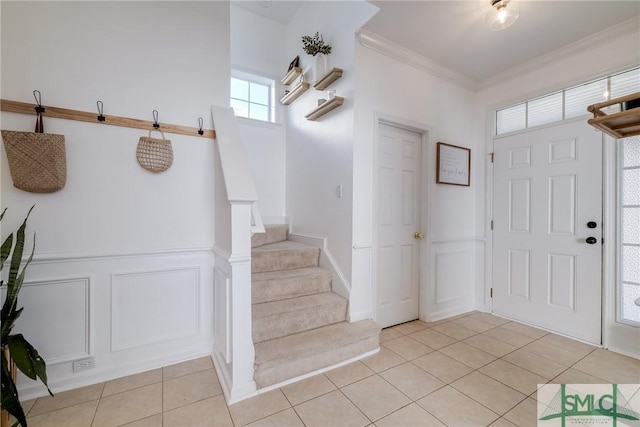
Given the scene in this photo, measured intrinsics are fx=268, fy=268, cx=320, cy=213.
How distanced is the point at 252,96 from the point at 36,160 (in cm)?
253

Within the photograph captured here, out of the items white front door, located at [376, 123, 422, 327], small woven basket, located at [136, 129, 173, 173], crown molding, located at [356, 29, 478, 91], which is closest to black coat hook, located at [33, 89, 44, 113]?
small woven basket, located at [136, 129, 173, 173]

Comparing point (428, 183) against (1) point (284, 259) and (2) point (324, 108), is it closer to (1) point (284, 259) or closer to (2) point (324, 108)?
(2) point (324, 108)

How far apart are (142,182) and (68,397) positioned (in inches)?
57.3

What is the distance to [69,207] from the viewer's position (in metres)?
1.80

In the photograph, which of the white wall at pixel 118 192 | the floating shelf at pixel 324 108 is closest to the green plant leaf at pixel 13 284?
the white wall at pixel 118 192

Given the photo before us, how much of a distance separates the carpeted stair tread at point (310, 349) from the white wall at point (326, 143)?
0.48 m

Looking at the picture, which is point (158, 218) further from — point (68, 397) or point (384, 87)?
point (384, 87)

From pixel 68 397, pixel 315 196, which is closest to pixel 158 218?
A: pixel 68 397

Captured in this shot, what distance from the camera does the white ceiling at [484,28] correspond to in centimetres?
204

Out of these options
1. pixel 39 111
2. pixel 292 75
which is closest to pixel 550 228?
pixel 292 75

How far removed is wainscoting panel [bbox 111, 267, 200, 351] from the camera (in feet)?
6.30

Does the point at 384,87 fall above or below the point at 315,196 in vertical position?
above

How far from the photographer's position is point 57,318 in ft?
5.77

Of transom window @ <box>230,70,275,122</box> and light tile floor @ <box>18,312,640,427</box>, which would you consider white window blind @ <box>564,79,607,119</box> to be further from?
transom window @ <box>230,70,275,122</box>
